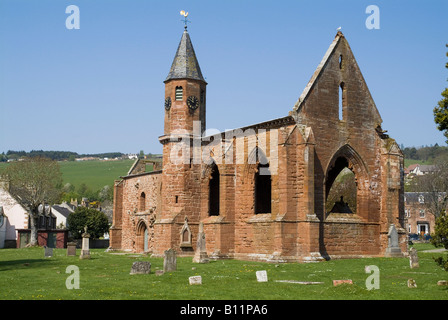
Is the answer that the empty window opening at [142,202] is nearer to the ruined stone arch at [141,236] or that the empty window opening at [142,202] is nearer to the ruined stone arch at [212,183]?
the ruined stone arch at [141,236]

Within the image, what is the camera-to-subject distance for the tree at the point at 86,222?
72.1 m

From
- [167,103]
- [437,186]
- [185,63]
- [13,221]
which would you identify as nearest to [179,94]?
[167,103]

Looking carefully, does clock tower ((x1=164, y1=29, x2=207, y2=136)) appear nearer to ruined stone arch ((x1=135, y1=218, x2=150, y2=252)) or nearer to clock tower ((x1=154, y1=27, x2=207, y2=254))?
clock tower ((x1=154, y1=27, x2=207, y2=254))

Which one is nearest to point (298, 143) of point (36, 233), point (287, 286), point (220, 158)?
point (220, 158)

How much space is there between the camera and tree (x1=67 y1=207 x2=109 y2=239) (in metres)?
72.1

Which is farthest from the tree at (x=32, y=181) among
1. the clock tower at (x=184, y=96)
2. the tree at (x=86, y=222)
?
the clock tower at (x=184, y=96)

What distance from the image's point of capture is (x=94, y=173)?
18162 cm

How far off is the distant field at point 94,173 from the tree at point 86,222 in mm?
89430

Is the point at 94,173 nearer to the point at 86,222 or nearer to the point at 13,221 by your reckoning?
the point at 86,222

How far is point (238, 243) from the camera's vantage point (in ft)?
107

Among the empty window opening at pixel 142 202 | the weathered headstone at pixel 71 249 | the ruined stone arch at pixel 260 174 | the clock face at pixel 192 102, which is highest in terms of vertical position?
the clock face at pixel 192 102

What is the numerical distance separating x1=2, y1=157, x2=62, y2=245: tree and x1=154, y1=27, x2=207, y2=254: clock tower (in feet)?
81.1

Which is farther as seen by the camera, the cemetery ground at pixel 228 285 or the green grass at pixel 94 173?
the green grass at pixel 94 173
